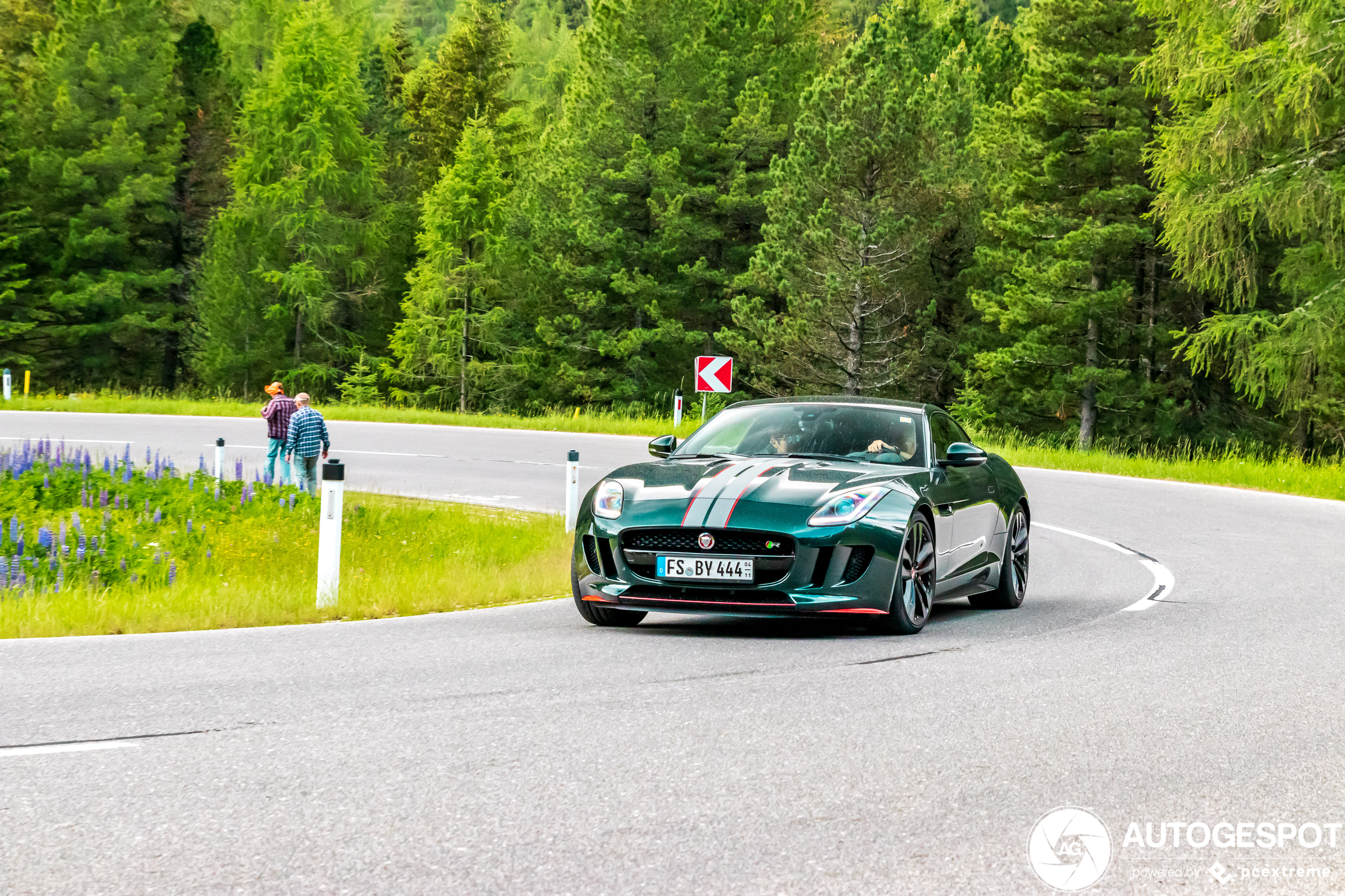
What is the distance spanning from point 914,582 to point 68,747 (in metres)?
5.07

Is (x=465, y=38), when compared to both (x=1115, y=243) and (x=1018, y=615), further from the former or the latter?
(x=1018, y=615)

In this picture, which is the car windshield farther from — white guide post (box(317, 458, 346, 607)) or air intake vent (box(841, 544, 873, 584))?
white guide post (box(317, 458, 346, 607))

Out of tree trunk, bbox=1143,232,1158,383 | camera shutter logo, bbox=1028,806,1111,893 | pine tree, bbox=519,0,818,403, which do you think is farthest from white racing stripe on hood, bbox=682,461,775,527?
pine tree, bbox=519,0,818,403

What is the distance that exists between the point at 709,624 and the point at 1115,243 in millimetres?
37836

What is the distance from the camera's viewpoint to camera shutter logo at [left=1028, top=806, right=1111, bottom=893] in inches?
168

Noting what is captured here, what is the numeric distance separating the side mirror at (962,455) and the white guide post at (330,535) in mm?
3926

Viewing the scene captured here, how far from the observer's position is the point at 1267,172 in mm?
28406

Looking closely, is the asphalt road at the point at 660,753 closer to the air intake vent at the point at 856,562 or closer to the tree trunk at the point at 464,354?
the air intake vent at the point at 856,562

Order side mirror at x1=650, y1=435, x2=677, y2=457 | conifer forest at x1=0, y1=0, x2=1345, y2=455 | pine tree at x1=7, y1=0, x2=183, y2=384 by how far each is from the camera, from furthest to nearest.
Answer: pine tree at x1=7, y1=0, x2=183, y2=384
conifer forest at x1=0, y1=0, x2=1345, y2=455
side mirror at x1=650, y1=435, x2=677, y2=457

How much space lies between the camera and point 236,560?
480 inches

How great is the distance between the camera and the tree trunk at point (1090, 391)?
4606cm

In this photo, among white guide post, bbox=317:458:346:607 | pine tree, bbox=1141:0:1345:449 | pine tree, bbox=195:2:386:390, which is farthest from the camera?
pine tree, bbox=195:2:386:390

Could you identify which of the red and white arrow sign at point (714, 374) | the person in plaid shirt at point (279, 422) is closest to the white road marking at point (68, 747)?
the person in plaid shirt at point (279, 422)

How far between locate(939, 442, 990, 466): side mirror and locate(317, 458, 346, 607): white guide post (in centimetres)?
393
